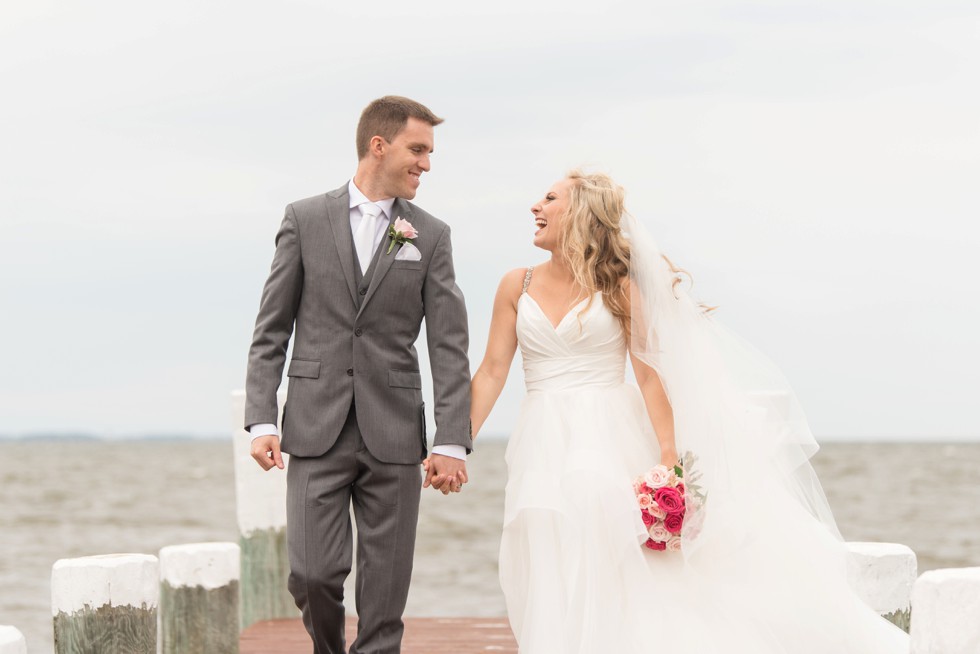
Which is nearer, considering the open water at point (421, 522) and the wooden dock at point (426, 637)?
the wooden dock at point (426, 637)

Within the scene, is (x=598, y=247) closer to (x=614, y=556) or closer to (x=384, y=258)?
(x=384, y=258)

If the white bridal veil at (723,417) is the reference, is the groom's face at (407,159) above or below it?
above

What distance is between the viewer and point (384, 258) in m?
4.89

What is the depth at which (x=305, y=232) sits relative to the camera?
4.95m

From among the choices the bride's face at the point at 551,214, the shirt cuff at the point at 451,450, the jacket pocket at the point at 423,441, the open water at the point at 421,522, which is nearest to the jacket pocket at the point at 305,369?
the jacket pocket at the point at 423,441

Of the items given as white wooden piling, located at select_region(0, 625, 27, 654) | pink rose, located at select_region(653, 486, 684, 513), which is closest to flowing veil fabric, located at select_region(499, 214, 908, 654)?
pink rose, located at select_region(653, 486, 684, 513)

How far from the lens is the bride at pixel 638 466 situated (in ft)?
16.1

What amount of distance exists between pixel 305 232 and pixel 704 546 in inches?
77.1

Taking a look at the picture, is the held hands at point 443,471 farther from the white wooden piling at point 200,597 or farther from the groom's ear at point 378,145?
the white wooden piling at point 200,597

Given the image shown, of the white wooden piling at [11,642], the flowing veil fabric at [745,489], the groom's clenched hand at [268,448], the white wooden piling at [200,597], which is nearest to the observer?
the white wooden piling at [11,642]

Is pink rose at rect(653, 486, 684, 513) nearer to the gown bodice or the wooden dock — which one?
the gown bodice

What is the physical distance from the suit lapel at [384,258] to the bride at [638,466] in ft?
2.00

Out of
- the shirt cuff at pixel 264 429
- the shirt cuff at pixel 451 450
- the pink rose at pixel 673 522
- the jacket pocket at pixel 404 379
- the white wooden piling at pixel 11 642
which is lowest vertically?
the white wooden piling at pixel 11 642

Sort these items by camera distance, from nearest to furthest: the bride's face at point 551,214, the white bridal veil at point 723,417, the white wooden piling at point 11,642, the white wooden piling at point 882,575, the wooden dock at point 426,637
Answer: the white wooden piling at point 11,642 < the white bridal veil at point 723,417 < the bride's face at point 551,214 < the white wooden piling at point 882,575 < the wooden dock at point 426,637
